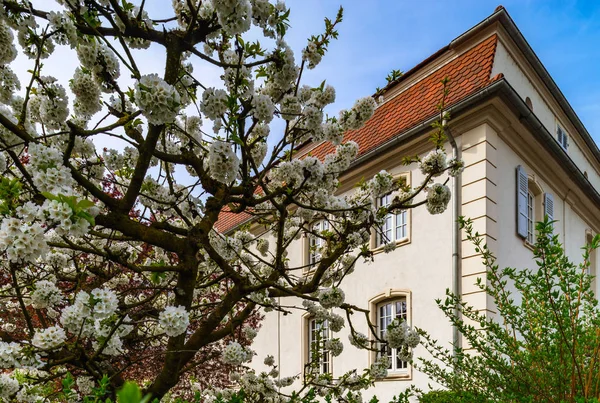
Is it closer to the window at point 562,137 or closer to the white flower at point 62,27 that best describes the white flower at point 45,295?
the white flower at point 62,27

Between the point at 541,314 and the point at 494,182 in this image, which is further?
the point at 494,182

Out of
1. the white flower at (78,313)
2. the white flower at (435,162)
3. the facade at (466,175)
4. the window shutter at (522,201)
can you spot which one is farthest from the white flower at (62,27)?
the window shutter at (522,201)

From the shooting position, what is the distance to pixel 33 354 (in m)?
2.64

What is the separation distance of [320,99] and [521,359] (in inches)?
103

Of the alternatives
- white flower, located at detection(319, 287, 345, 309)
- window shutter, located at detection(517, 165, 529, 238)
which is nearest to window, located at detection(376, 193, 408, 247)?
window shutter, located at detection(517, 165, 529, 238)

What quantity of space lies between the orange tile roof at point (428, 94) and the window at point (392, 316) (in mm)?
3573

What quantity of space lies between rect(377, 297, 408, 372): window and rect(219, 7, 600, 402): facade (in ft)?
0.08

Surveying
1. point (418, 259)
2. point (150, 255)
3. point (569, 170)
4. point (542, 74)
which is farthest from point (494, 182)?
point (150, 255)

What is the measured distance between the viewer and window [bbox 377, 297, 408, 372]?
999 cm

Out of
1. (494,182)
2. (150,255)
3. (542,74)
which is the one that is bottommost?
(150,255)

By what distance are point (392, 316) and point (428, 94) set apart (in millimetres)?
5039

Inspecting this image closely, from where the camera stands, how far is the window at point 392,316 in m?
9.99

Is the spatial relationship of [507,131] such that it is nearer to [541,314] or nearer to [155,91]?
[541,314]

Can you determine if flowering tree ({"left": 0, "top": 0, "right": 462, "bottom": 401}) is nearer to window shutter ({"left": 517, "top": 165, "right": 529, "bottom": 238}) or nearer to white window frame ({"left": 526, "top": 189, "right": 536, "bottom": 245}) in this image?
window shutter ({"left": 517, "top": 165, "right": 529, "bottom": 238})
